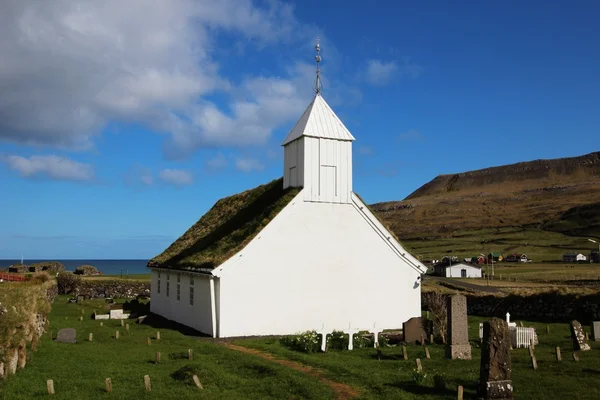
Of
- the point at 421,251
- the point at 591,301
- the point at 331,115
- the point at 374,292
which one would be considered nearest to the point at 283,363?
the point at 374,292

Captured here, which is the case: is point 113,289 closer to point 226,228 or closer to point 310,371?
point 226,228

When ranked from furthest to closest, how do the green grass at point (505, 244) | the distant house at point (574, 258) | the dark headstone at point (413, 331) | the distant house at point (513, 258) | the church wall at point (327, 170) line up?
1. the green grass at point (505, 244)
2. the distant house at point (513, 258)
3. the distant house at point (574, 258)
4. the church wall at point (327, 170)
5. the dark headstone at point (413, 331)

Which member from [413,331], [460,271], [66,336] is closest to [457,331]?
[413,331]

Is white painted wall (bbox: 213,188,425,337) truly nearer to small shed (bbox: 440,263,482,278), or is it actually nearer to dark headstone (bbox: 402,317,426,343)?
dark headstone (bbox: 402,317,426,343)

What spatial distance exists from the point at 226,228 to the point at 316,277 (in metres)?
7.03

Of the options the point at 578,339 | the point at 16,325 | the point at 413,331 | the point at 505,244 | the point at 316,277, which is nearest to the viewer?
the point at 16,325

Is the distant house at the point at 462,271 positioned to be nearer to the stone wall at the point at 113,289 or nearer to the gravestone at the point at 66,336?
the stone wall at the point at 113,289

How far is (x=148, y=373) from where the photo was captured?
642 inches

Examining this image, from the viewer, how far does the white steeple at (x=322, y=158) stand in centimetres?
2675

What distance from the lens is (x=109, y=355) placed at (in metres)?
19.6

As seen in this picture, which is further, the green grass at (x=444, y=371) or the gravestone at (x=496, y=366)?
the green grass at (x=444, y=371)

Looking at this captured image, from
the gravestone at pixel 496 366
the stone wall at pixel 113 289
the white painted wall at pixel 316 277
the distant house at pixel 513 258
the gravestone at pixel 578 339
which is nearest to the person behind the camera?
the gravestone at pixel 496 366

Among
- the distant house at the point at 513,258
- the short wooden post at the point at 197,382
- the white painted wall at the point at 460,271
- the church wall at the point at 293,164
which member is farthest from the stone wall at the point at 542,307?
the distant house at the point at 513,258

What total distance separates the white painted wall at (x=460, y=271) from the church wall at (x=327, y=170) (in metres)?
68.8
